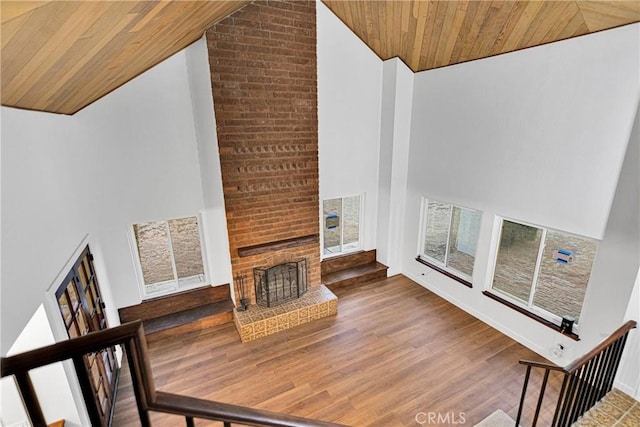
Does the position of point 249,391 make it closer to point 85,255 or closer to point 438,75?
point 85,255

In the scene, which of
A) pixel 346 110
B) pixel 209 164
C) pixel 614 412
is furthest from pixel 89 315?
pixel 614 412

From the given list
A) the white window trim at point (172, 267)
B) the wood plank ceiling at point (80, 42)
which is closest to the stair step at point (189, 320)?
the white window trim at point (172, 267)

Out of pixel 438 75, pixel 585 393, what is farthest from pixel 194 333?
pixel 438 75

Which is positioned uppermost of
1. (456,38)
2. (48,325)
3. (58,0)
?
(456,38)

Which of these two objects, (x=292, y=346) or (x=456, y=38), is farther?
(x=292, y=346)

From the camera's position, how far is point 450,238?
17.1 feet

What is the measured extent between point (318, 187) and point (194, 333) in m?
2.85

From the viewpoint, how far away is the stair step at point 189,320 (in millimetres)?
4375

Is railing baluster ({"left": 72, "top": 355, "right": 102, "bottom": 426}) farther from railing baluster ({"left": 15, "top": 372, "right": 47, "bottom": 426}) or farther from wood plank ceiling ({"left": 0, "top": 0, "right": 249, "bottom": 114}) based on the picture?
wood plank ceiling ({"left": 0, "top": 0, "right": 249, "bottom": 114})

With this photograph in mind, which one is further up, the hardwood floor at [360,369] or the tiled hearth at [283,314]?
the tiled hearth at [283,314]

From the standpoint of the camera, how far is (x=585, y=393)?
2.82m

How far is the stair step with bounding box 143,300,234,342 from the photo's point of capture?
172 inches

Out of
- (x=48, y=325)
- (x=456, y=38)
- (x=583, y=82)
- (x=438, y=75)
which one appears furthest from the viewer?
(x=438, y=75)

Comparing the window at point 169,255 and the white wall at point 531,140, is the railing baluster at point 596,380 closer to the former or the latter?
the white wall at point 531,140
